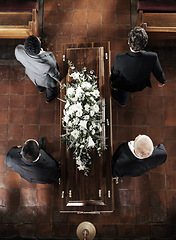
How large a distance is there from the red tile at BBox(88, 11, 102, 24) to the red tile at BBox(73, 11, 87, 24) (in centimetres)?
10

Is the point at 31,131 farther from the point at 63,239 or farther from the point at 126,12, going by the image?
the point at 126,12

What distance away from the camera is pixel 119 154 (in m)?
3.12

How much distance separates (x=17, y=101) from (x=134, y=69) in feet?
7.66

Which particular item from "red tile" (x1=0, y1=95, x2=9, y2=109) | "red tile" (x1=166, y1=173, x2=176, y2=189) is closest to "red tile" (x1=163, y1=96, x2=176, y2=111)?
"red tile" (x1=166, y1=173, x2=176, y2=189)

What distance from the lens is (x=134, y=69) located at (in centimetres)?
313

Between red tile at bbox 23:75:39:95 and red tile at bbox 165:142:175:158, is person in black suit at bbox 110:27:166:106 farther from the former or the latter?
red tile at bbox 23:75:39:95

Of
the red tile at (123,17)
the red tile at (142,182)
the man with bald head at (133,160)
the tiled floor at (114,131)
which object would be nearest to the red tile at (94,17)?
the tiled floor at (114,131)

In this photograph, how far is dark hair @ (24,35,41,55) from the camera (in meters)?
2.94

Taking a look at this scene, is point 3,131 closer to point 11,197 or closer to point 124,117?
point 11,197

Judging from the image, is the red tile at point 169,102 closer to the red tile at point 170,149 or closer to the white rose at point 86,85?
the red tile at point 170,149

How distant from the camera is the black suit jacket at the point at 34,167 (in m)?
2.98

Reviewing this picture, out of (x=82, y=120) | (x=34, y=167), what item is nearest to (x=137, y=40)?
(x=82, y=120)

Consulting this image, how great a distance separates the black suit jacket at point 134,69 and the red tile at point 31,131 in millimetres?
1659

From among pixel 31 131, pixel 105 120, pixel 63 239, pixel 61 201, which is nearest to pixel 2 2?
pixel 31 131
